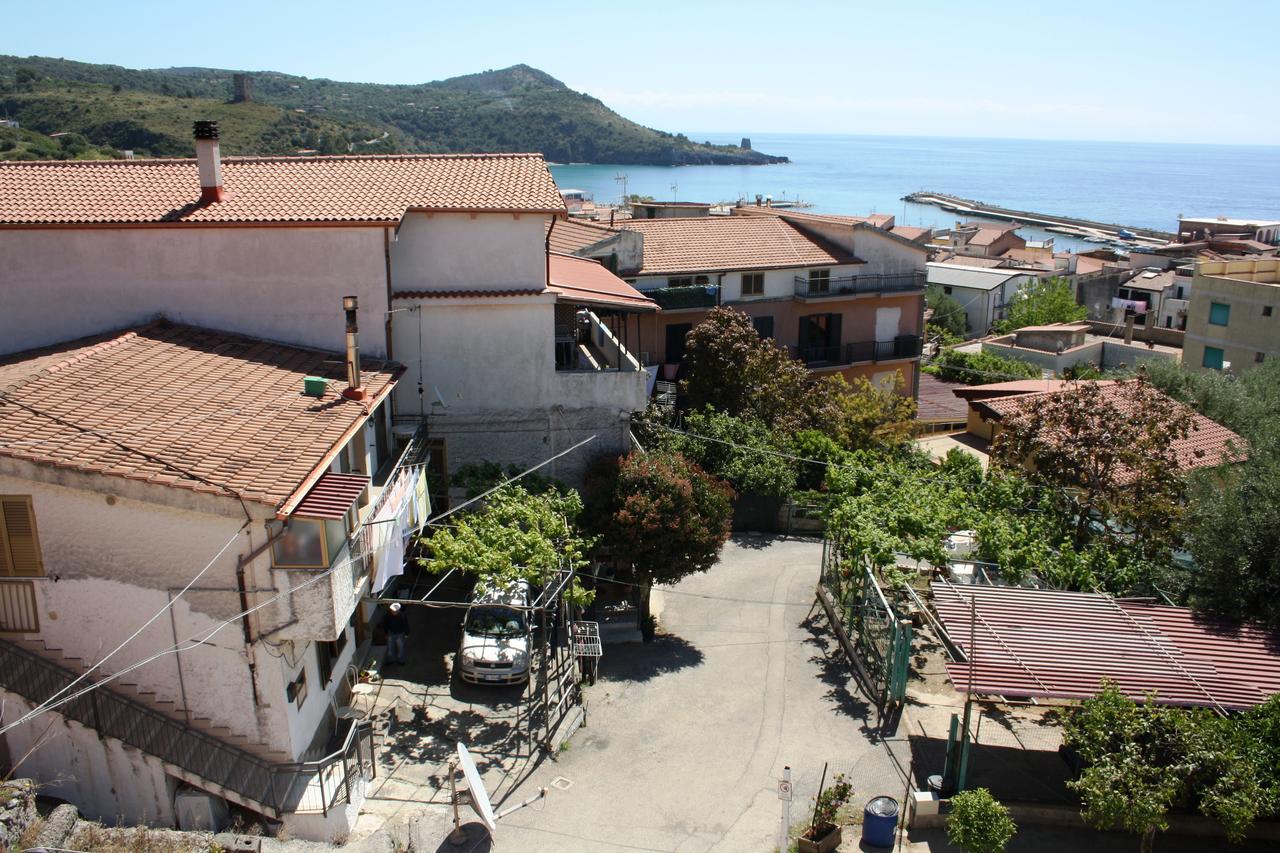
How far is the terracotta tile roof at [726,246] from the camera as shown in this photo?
39375 millimetres

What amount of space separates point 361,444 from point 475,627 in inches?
173

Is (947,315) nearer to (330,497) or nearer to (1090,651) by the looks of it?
(1090,651)

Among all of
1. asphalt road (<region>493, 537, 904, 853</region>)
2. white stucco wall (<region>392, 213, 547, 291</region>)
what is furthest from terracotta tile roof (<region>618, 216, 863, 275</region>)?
asphalt road (<region>493, 537, 904, 853</region>)

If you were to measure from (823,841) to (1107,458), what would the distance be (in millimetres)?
12179

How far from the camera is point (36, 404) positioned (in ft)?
50.0

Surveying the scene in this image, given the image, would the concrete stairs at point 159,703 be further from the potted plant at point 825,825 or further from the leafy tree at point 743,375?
the leafy tree at point 743,375

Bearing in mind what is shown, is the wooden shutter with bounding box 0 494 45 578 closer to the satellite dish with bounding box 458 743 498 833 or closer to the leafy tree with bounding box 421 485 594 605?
the leafy tree with bounding box 421 485 594 605

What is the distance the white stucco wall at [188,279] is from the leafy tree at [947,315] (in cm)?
5837

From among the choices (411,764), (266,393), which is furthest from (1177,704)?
(266,393)

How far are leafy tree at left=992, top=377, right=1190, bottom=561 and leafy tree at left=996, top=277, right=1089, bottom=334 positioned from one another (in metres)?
50.2

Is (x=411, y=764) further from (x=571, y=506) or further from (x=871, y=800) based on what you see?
(x=871, y=800)

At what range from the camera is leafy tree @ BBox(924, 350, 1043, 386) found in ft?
172

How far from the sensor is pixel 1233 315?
45.7 m

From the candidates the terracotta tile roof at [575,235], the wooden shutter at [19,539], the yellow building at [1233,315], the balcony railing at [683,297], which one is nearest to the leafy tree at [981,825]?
the wooden shutter at [19,539]
